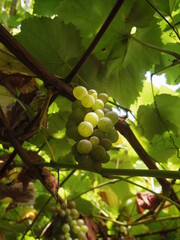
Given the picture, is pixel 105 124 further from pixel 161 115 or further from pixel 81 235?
pixel 81 235

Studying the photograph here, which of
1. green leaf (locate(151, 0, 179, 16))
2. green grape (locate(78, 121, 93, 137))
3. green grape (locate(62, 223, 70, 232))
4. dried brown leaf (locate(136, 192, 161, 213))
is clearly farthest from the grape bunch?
dried brown leaf (locate(136, 192, 161, 213))

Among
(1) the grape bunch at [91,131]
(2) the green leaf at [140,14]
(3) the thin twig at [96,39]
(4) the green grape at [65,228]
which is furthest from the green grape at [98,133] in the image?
(4) the green grape at [65,228]

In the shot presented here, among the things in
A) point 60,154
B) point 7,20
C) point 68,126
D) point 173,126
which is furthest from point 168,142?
point 7,20

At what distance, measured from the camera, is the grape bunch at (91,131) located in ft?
1.60

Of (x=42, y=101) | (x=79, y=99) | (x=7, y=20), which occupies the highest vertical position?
(x=7, y=20)

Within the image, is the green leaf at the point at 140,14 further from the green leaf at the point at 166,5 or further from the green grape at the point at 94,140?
the green grape at the point at 94,140

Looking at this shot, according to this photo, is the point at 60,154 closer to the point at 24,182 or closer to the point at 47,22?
the point at 24,182

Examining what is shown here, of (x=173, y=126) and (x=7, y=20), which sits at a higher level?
(x=7, y=20)

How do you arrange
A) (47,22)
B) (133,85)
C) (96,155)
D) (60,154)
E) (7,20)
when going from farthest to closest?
(7,20), (60,154), (133,85), (47,22), (96,155)

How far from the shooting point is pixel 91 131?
1.63 ft

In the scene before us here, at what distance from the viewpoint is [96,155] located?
1.60 feet

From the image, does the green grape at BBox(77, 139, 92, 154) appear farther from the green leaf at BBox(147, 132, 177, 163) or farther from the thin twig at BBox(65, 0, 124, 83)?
the green leaf at BBox(147, 132, 177, 163)

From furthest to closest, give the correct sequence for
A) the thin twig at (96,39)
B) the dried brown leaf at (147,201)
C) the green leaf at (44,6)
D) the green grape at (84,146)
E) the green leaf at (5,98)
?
the dried brown leaf at (147,201)
the green leaf at (44,6)
the green leaf at (5,98)
the thin twig at (96,39)
the green grape at (84,146)

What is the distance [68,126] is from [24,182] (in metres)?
0.40
